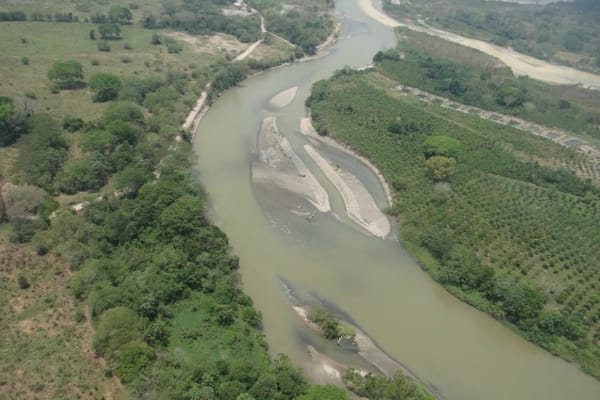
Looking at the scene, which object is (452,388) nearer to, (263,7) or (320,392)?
(320,392)

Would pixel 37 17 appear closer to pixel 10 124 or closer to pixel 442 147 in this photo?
pixel 10 124

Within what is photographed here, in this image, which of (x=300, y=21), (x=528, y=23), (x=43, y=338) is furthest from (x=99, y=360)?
(x=528, y=23)

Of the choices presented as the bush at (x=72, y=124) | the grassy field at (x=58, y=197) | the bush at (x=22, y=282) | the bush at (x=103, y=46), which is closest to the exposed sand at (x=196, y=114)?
the grassy field at (x=58, y=197)

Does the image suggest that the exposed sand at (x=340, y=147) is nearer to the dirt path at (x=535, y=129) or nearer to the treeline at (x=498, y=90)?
the dirt path at (x=535, y=129)

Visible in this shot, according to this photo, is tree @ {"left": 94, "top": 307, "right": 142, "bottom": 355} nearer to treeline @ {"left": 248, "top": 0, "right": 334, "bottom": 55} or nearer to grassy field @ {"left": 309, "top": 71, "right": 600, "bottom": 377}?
grassy field @ {"left": 309, "top": 71, "right": 600, "bottom": 377}

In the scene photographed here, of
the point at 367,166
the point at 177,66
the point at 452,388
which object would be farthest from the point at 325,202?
the point at 177,66
